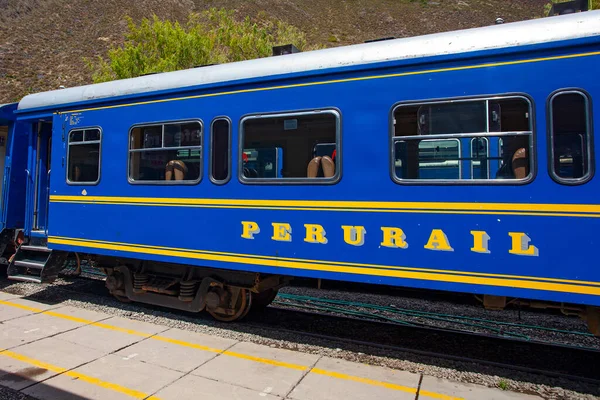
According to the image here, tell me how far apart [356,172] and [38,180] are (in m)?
6.27

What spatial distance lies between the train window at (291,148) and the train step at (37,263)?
4.03 m

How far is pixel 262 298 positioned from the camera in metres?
6.55

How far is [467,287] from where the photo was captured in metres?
4.12

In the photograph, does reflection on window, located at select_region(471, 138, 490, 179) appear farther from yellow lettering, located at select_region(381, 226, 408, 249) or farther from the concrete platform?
the concrete platform

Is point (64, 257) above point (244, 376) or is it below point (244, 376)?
above

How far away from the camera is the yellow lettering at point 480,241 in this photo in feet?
13.2

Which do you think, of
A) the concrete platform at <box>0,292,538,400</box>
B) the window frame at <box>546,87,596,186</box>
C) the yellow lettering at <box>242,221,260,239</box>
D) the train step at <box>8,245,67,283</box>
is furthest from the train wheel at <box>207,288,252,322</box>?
the window frame at <box>546,87,596,186</box>

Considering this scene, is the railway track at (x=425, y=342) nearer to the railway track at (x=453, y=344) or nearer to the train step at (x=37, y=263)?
the railway track at (x=453, y=344)

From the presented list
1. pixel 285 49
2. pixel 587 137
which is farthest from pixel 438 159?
pixel 285 49

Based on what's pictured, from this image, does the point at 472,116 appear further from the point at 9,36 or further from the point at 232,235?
the point at 9,36

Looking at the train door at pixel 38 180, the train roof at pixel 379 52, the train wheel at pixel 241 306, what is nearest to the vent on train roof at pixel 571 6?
the train roof at pixel 379 52

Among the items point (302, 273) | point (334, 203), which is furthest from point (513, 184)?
point (302, 273)

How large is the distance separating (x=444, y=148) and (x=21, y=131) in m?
7.65

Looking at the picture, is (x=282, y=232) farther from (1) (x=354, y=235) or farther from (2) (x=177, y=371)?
(2) (x=177, y=371)
